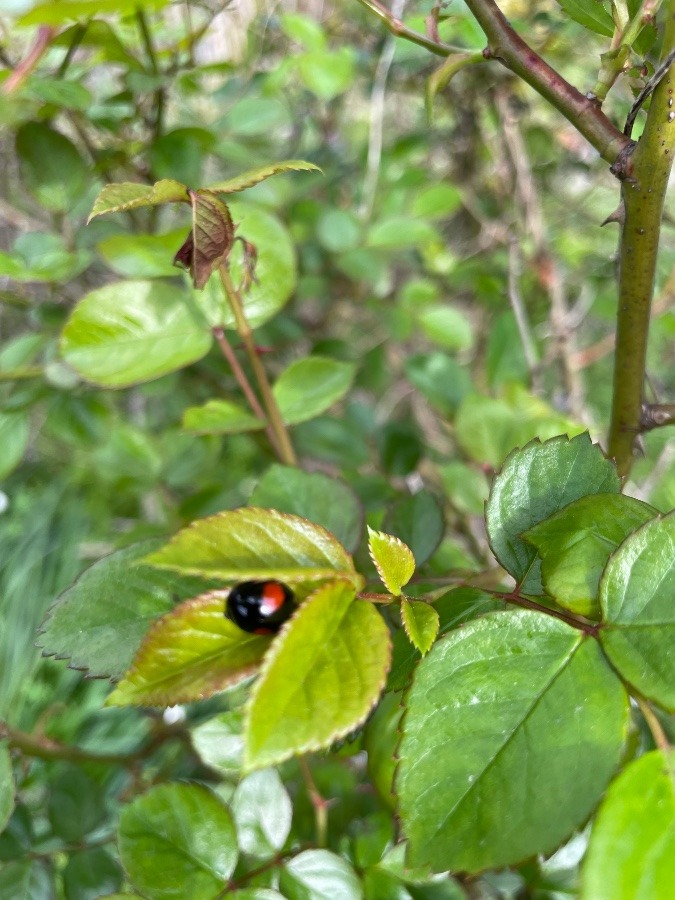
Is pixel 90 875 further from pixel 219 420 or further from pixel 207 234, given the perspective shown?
pixel 207 234

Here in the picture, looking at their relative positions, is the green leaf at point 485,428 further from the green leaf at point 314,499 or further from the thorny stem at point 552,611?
the thorny stem at point 552,611

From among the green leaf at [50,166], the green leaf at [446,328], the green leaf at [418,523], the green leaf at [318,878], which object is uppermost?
the green leaf at [50,166]

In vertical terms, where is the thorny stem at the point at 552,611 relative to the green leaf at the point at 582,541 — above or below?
below

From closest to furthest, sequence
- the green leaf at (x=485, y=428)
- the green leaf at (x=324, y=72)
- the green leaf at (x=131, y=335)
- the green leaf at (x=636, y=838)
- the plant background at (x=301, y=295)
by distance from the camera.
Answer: the green leaf at (x=636, y=838)
the green leaf at (x=131, y=335)
the plant background at (x=301, y=295)
the green leaf at (x=485, y=428)
the green leaf at (x=324, y=72)

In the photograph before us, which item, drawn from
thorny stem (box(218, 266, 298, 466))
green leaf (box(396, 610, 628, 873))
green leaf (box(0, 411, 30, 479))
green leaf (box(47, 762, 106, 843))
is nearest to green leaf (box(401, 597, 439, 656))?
green leaf (box(396, 610, 628, 873))

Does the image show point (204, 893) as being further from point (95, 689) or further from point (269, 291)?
point (95, 689)

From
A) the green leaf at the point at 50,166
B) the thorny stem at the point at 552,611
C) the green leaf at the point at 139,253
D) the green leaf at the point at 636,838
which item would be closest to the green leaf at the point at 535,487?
the thorny stem at the point at 552,611
